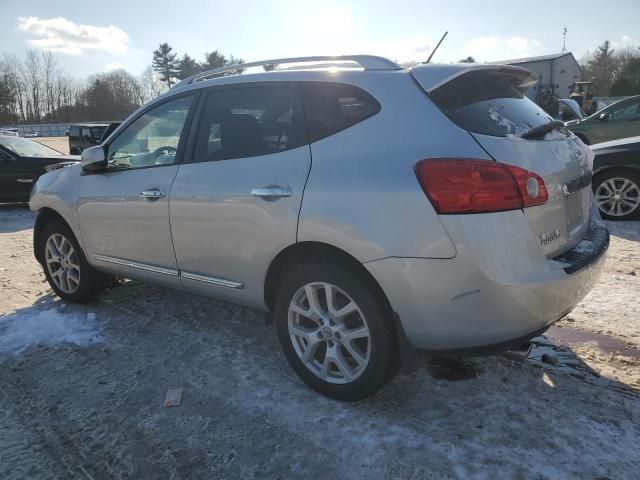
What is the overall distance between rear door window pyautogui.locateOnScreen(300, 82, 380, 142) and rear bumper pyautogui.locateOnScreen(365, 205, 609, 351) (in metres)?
0.77

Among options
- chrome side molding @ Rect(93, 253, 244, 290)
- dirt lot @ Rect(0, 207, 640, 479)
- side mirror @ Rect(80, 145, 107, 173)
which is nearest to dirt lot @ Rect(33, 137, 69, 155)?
side mirror @ Rect(80, 145, 107, 173)

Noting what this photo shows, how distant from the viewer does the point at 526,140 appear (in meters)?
2.47

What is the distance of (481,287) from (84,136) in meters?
22.2

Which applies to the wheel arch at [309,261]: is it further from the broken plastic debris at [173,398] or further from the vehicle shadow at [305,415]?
the broken plastic debris at [173,398]

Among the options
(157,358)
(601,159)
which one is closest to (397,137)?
(157,358)

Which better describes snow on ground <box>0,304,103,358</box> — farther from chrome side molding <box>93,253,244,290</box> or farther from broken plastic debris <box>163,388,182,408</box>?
broken plastic debris <box>163,388,182,408</box>

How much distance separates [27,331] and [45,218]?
1.20 m

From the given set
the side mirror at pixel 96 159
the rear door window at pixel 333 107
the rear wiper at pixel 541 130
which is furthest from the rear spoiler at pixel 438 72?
the side mirror at pixel 96 159

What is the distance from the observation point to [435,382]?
2.96m

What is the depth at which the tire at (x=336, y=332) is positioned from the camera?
2.50 metres

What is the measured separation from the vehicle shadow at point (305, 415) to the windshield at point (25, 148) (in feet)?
27.2

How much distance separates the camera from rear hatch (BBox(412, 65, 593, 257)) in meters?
2.36

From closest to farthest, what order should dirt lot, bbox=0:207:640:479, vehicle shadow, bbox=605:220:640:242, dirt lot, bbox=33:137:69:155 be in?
1. dirt lot, bbox=0:207:640:479
2. vehicle shadow, bbox=605:220:640:242
3. dirt lot, bbox=33:137:69:155

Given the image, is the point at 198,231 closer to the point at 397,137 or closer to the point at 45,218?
the point at 397,137
